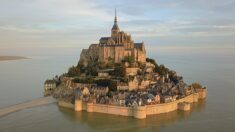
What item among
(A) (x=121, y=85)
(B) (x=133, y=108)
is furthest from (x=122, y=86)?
(B) (x=133, y=108)

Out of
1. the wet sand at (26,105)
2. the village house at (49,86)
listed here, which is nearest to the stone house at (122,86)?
the wet sand at (26,105)

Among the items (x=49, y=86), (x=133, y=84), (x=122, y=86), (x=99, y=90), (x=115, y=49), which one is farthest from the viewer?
(x=115, y=49)

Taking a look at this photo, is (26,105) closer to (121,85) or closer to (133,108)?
(121,85)

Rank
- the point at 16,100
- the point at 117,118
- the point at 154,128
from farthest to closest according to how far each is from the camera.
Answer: the point at 16,100 → the point at 117,118 → the point at 154,128

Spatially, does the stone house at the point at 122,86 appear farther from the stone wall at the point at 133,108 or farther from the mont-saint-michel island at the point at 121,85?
the stone wall at the point at 133,108

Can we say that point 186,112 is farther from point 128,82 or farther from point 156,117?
point 128,82

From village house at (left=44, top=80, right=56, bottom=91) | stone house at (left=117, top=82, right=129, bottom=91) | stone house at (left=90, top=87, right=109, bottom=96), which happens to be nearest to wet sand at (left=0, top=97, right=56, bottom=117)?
village house at (left=44, top=80, right=56, bottom=91)

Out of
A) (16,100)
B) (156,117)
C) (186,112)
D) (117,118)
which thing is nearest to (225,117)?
(186,112)

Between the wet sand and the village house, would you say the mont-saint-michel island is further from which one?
the wet sand
